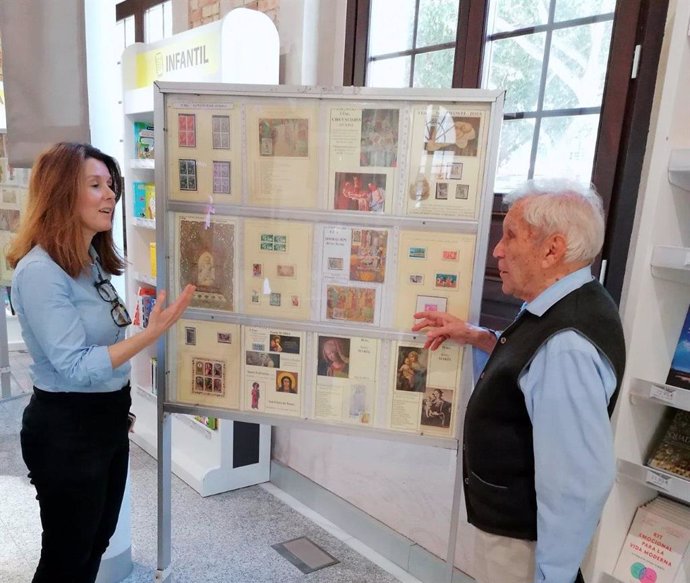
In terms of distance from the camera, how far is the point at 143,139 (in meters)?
3.13

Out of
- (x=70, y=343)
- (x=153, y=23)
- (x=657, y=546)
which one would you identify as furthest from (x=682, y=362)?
(x=153, y=23)

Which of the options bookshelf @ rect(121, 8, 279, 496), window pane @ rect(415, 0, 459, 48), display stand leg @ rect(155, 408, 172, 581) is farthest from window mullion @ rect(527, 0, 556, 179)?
display stand leg @ rect(155, 408, 172, 581)

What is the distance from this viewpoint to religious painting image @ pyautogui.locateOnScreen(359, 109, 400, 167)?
60.3 inches

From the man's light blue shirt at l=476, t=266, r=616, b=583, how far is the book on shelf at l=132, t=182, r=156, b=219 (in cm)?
256

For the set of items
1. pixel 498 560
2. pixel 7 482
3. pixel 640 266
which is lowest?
pixel 7 482

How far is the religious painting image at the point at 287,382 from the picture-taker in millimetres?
1754

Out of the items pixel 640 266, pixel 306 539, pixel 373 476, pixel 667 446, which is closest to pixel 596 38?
pixel 640 266

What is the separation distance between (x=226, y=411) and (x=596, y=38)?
1.76 meters

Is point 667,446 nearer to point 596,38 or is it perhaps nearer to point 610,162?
point 610,162

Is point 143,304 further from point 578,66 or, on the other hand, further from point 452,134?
point 578,66

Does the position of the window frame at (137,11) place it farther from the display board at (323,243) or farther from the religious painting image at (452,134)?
the religious painting image at (452,134)

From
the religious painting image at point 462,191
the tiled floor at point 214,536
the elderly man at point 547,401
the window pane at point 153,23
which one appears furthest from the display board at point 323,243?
the window pane at point 153,23

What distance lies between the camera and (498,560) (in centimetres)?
135

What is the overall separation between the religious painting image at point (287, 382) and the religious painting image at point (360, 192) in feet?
1.89
